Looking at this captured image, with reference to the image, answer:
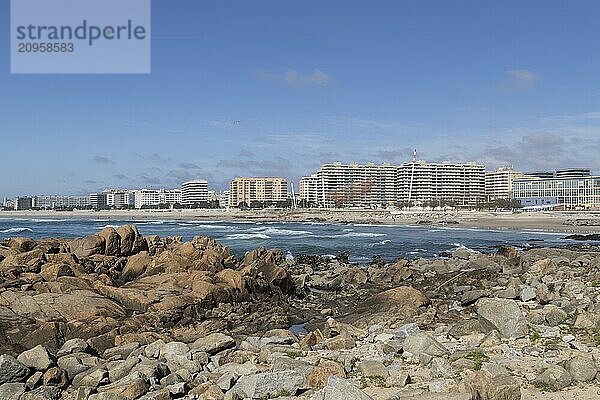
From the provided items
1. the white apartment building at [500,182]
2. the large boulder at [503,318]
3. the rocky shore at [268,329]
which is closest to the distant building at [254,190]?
the white apartment building at [500,182]

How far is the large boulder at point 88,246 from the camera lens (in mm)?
20953

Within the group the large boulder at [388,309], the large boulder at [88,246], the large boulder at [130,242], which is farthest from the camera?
the large boulder at [130,242]

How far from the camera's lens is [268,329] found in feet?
47.5

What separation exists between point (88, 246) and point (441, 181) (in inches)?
6422

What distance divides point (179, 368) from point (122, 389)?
1411 millimetres

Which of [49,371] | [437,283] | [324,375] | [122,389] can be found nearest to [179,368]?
[122,389]

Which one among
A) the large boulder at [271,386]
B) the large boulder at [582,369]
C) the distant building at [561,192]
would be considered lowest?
the large boulder at [271,386]

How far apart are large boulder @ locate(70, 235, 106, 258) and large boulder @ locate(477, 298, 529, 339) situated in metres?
14.8

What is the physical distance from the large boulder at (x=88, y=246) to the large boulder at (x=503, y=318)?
14.8 meters

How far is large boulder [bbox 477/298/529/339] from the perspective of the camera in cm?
998

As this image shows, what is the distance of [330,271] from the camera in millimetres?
26062

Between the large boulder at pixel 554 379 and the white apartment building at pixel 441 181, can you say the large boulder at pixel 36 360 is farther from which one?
the white apartment building at pixel 441 181

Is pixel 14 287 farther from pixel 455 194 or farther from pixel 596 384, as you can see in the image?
pixel 455 194

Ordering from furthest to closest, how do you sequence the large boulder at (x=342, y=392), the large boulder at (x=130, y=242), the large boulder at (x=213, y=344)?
the large boulder at (x=130, y=242), the large boulder at (x=213, y=344), the large boulder at (x=342, y=392)
